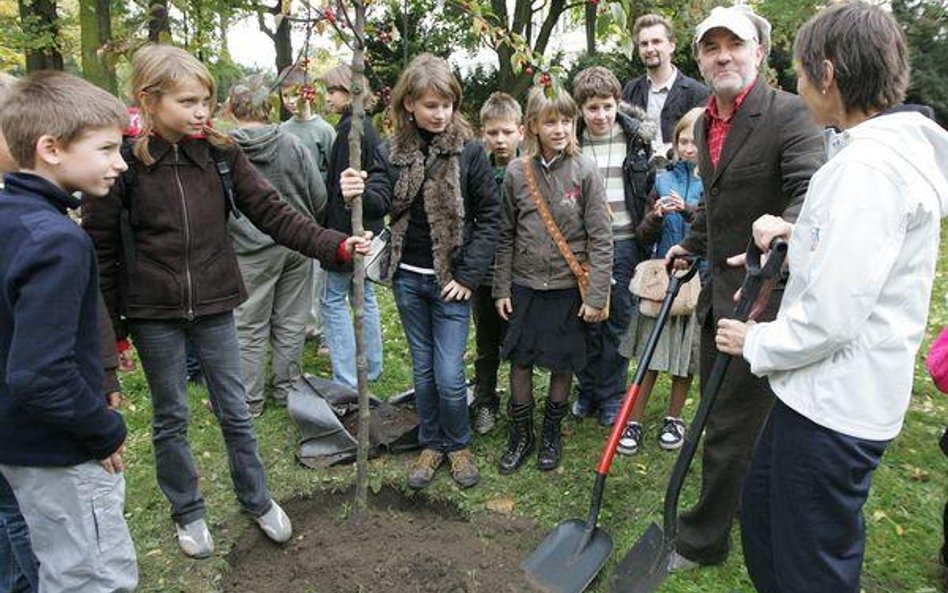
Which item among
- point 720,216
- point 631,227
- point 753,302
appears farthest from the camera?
point 631,227

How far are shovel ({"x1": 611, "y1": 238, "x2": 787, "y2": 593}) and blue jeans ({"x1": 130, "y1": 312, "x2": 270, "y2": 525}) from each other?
68.5 inches

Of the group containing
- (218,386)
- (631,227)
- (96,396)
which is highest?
(631,227)

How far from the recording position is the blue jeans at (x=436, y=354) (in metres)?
3.77

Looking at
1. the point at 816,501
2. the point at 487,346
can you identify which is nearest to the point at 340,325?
the point at 487,346

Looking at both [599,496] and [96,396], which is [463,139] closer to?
[599,496]

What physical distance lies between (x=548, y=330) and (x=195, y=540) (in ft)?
6.70

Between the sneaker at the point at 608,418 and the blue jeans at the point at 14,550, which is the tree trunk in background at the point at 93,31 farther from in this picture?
the blue jeans at the point at 14,550

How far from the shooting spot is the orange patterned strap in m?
3.86

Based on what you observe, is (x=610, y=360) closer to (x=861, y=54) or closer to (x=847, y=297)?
(x=847, y=297)

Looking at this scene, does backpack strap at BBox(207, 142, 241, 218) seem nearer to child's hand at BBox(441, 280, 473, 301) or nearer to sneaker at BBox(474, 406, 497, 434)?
child's hand at BBox(441, 280, 473, 301)

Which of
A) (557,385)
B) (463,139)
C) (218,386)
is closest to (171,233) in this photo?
(218,386)

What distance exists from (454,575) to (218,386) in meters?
1.36

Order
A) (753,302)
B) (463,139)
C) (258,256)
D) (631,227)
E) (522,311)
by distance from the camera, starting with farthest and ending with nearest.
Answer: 1. (258,256)
2. (631,227)
3. (522,311)
4. (463,139)
5. (753,302)

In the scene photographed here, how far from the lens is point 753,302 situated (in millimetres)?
2562
